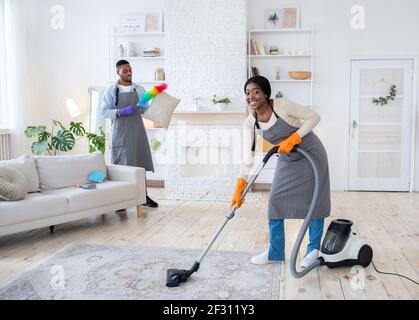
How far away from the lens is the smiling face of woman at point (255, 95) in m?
2.90

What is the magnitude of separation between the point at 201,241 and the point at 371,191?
135 inches

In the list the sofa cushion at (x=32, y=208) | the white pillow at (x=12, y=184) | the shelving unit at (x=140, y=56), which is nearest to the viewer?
the sofa cushion at (x=32, y=208)

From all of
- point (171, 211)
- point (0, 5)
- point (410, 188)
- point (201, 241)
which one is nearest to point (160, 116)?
point (171, 211)

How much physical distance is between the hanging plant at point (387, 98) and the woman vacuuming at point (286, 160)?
12.1ft

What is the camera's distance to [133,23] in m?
6.74

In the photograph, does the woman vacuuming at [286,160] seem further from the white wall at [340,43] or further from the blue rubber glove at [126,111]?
the white wall at [340,43]

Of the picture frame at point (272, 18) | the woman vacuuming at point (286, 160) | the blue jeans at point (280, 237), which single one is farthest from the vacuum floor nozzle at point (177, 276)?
the picture frame at point (272, 18)

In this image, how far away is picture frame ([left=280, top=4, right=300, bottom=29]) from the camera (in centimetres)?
637

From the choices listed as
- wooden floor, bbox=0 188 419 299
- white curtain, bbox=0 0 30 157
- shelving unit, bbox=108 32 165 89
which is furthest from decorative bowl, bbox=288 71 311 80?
white curtain, bbox=0 0 30 157

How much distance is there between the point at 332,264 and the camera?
3.08m

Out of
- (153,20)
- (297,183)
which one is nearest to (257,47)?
(153,20)

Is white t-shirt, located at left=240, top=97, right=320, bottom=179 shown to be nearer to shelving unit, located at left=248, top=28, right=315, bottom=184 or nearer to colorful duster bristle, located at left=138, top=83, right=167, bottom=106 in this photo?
colorful duster bristle, located at left=138, top=83, right=167, bottom=106

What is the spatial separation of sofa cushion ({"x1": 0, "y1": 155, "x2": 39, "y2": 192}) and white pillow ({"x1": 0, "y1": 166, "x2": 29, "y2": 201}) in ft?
0.55
